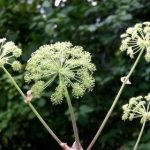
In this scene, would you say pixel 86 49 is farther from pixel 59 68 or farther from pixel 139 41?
pixel 59 68

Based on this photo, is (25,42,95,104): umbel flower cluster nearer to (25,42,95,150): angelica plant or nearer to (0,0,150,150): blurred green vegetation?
(25,42,95,150): angelica plant

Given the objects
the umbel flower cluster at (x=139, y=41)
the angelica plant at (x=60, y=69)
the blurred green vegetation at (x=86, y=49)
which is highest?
the angelica plant at (x=60, y=69)

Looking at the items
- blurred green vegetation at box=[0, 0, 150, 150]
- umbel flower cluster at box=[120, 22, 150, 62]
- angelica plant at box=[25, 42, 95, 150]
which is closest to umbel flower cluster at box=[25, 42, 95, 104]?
angelica plant at box=[25, 42, 95, 150]

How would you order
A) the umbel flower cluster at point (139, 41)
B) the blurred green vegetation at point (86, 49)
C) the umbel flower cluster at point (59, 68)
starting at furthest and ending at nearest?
the blurred green vegetation at point (86, 49)
the umbel flower cluster at point (139, 41)
the umbel flower cluster at point (59, 68)

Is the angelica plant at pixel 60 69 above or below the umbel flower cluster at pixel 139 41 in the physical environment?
above

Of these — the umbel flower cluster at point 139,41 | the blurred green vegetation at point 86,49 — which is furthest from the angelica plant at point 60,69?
the blurred green vegetation at point 86,49

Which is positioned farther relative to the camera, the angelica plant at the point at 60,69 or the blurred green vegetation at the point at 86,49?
the blurred green vegetation at the point at 86,49

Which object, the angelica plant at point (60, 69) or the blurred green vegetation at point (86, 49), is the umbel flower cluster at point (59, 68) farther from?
the blurred green vegetation at point (86, 49)

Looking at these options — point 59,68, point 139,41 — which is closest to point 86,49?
Result: point 139,41
